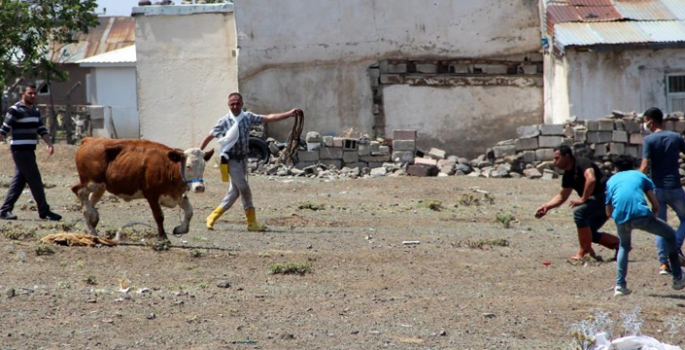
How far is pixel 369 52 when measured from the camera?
26.1 m

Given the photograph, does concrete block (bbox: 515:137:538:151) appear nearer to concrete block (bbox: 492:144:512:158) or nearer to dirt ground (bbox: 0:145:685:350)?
concrete block (bbox: 492:144:512:158)

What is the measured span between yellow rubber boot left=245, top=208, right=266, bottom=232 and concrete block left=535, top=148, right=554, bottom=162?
1042 cm

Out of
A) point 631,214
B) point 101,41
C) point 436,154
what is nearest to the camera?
point 631,214

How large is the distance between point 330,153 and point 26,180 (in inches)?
410

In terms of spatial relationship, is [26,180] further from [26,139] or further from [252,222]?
[252,222]

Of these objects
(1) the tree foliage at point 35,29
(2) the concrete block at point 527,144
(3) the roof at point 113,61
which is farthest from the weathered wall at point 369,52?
(3) the roof at point 113,61

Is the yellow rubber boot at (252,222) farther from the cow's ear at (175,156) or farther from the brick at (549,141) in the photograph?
the brick at (549,141)

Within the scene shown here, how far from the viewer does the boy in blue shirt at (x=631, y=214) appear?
407 inches

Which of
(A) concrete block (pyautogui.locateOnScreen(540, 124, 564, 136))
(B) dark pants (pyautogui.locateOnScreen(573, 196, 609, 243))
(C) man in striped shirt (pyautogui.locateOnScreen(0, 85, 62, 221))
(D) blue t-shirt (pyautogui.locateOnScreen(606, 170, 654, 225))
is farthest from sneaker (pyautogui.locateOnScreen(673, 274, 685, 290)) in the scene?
(A) concrete block (pyautogui.locateOnScreen(540, 124, 564, 136))

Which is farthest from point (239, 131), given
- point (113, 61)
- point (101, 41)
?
point (101, 41)

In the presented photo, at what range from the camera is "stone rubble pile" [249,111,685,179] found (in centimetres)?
2331

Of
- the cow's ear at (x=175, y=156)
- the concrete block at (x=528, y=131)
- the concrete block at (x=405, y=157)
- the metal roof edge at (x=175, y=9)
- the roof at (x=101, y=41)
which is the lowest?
the concrete block at (x=405, y=157)

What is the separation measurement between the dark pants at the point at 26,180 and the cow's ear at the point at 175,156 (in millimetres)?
2869

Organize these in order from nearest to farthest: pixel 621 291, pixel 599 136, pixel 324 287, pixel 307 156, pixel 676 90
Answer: pixel 621 291, pixel 324 287, pixel 599 136, pixel 676 90, pixel 307 156
